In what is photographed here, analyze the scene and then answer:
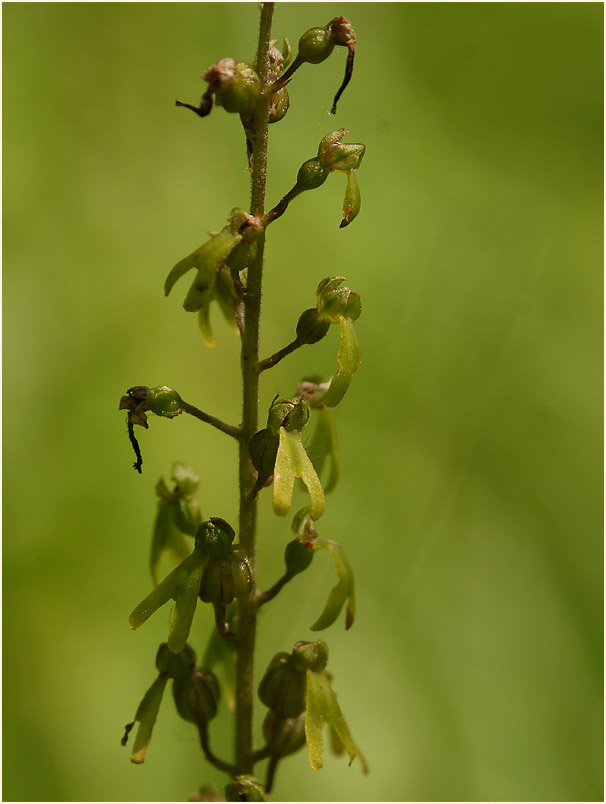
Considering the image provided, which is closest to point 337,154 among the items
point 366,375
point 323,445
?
point 323,445

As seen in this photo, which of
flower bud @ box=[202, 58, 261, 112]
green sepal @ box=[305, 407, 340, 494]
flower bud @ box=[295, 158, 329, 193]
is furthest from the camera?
green sepal @ box=[305, 407, 340, 494]

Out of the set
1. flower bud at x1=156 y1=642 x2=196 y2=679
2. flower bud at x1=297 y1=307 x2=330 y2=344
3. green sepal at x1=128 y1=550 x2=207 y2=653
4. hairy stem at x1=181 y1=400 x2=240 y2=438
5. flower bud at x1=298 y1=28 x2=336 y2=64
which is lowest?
flower bud at x1=156 y1=642 x2=196 y2=679

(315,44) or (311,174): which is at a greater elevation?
(315,44)

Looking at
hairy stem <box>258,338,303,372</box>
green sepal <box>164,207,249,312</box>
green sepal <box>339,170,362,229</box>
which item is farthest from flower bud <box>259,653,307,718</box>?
green sepal <box>339,170,362,229</box>

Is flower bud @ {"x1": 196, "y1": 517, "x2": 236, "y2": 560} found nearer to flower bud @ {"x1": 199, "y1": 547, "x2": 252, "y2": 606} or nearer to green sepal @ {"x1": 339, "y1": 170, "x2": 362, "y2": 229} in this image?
flower bud @ {"x1": 199, "y1": 547, "x2": 252, "y2": 606}

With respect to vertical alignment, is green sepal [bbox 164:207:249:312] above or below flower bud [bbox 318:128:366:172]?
below

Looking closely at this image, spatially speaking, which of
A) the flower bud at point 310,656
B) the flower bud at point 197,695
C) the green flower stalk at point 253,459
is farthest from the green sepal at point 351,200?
the flower bud at point 197,695

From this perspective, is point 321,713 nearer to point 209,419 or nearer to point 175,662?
point 175,662
